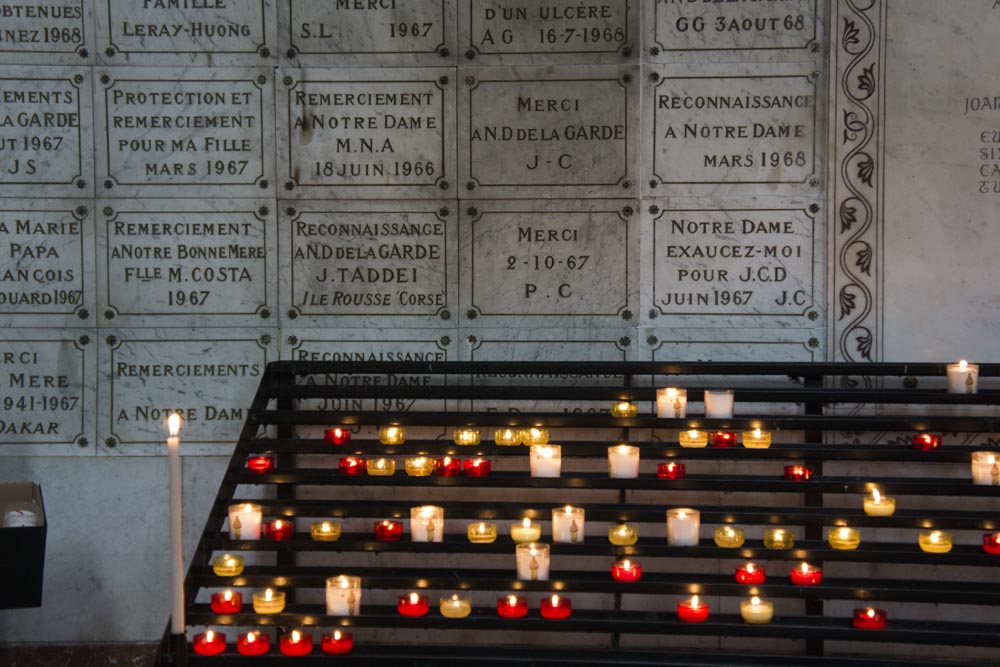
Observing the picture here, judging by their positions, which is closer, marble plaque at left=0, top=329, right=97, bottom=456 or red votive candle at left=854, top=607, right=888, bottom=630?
red votive candle at left=854, top=607, right=888, bottom=630

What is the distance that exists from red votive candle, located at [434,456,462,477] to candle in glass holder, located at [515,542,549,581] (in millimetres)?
363

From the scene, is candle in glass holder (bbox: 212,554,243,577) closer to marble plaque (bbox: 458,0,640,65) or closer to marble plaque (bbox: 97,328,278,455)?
marble plaque (bbox: 97,328,278,455)

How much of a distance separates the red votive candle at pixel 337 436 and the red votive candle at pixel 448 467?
344mm

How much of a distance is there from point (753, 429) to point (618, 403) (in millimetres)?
467

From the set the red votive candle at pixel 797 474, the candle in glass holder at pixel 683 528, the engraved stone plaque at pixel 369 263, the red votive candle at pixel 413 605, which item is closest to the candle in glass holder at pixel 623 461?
the candle in glass holder at pixel 683 528

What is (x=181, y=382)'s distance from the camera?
335 cm

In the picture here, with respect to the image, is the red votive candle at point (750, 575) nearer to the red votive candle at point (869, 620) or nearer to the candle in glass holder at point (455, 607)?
the red votive candle at point (869, 620)

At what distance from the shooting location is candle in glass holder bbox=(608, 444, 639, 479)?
9.49 feet

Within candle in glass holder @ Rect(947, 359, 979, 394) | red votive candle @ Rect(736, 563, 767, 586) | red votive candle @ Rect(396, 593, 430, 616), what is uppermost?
candle in glass holder @ Rect(947, 359, 979, 394)

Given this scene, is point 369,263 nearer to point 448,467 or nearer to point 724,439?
point 448,467

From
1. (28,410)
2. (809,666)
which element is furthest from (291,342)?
(809,666)

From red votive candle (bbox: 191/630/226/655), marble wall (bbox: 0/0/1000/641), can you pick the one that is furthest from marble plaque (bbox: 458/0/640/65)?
red votive candle (bbox: 191/630/226/655)

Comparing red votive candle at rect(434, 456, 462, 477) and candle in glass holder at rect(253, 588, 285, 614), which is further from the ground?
red votive candle at rect(434, 456, 462, 477)

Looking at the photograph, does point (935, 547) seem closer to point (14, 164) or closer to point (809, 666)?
point (809, 666)
